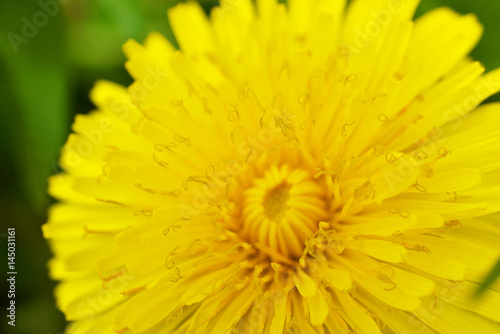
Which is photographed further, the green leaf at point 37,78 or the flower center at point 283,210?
the green leaf at point 37,78

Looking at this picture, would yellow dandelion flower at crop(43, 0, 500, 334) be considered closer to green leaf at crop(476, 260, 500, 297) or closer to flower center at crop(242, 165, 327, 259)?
flower center at crop(242, 165, 327, 259)

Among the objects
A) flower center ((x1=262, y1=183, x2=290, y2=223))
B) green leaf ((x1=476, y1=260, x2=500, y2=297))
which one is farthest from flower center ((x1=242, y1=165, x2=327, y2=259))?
green leaf ((x1=476, y1=260, x2=500, y2=297))

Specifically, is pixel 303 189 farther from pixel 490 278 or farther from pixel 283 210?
pixel 490 278

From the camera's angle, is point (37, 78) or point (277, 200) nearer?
point (277, 200)

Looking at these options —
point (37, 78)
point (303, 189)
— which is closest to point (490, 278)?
point (303, 189)

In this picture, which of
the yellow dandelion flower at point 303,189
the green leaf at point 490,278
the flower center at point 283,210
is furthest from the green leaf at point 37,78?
the green leaf at point 490,278

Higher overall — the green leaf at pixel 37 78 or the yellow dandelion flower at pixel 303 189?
the green leaf at pixel 37 78

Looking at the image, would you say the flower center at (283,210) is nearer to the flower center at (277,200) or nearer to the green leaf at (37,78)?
the flower center at (277,200)
